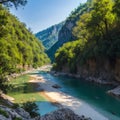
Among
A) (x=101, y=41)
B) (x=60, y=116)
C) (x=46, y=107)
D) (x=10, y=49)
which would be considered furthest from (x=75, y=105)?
(x=10, y=49)

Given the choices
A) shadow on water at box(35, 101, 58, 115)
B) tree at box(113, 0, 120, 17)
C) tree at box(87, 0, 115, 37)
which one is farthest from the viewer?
tree at box(87, 0, 115, 37)

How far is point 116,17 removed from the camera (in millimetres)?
78312

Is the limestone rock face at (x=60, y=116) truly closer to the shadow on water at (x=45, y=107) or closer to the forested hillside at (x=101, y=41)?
the shadow on water at (x=45, y=107)

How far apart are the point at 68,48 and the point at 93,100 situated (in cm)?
7907

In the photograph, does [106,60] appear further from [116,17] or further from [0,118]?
[0,118]

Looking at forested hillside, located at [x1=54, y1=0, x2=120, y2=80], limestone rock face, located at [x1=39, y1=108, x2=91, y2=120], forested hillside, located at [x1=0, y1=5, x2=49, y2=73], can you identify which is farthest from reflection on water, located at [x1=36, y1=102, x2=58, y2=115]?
forested hillside, located at [x1=54, y1=0, x2=120, y2=80]

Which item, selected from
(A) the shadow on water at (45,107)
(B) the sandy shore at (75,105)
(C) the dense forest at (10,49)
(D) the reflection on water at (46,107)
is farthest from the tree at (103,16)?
(D) the reflection on water at (46,107)

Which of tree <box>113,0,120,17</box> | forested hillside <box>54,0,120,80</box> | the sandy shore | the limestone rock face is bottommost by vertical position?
the sandy shore

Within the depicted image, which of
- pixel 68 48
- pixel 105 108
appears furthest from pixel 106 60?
pixel 68 48

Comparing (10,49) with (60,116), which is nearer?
(60,116)

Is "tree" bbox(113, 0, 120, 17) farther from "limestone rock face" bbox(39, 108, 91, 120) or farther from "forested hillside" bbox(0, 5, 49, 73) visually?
"limestone rock face" bbox(39, 108, 91, 120)

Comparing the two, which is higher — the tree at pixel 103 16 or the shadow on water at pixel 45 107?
the tree at pixel 103 16

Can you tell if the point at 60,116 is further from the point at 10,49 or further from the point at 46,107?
the point at 10,49

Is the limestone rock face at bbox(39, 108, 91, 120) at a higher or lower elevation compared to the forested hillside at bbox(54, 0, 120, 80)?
lower
